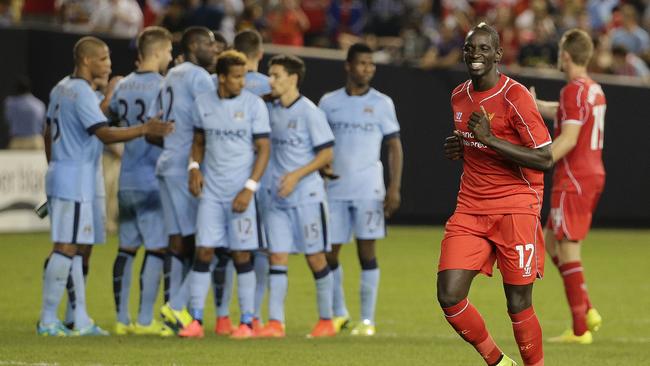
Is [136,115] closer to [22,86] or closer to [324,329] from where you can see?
[324,329]

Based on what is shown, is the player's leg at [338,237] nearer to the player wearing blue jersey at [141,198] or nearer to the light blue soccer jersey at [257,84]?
the light blue soccer jersey at [257,84]

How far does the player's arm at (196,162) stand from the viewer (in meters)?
10.3

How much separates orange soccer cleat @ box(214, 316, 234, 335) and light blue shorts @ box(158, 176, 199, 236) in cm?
73

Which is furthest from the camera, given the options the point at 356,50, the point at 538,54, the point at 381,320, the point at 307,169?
the point at 538,54

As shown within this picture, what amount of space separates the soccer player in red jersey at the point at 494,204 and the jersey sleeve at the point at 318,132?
9.26 ft

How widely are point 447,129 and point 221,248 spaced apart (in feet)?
37.1

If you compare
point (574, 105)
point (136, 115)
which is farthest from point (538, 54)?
point (136, 115)

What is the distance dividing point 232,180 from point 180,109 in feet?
2.64

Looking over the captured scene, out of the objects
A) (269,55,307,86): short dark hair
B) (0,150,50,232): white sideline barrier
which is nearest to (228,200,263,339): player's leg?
(269,55,307,86): short dark hair

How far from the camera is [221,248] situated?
10961mm

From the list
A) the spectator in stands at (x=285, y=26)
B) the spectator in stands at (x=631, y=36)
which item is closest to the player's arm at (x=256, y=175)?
the spectator in stands at (x=285, y=26)

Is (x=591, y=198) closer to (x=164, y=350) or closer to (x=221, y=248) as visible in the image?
(x=221, y=248)

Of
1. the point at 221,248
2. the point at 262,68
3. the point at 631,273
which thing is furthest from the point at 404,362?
the point at 262,68

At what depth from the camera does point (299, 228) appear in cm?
1079
